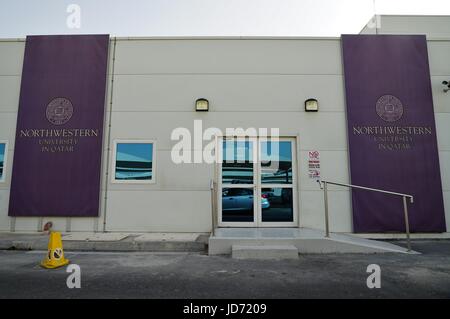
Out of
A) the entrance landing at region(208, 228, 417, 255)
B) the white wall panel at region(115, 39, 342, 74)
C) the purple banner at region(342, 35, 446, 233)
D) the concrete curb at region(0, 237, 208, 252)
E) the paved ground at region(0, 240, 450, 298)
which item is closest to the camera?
the paved ground at region(0, 240, 450, 298)

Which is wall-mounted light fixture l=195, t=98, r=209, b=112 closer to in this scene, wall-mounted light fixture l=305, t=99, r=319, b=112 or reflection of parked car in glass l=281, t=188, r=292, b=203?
wall-mounted light fixture l=305, t=99, r=319, b=112

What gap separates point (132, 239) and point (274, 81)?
5.09 m

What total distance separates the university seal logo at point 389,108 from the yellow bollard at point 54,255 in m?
7.44

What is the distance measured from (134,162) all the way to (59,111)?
2339mm

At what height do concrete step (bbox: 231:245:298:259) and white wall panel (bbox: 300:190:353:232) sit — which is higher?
white wall panel (bbox: 300:190:353:232)

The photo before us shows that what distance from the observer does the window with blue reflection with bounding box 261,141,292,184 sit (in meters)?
7.02

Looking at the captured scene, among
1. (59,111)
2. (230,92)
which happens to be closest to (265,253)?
(230,92)

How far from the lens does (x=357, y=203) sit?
679 centimetres

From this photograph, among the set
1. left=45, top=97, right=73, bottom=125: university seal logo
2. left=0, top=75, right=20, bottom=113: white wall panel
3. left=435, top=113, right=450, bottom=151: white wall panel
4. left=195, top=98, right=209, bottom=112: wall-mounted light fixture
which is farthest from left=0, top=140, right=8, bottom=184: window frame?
left=435, top=113, right=450, bottom=151: white wall panel

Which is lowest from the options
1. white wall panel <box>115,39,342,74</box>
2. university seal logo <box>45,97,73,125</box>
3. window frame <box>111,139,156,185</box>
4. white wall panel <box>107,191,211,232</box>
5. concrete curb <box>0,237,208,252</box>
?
concrete curb <box>0,237,208,252</box>

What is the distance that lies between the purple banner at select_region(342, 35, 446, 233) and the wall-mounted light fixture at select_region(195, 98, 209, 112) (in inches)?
140


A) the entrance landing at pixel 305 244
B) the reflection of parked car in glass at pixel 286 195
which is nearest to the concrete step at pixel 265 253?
the entrance landing at pixel 305 244

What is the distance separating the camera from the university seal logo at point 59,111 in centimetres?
720
